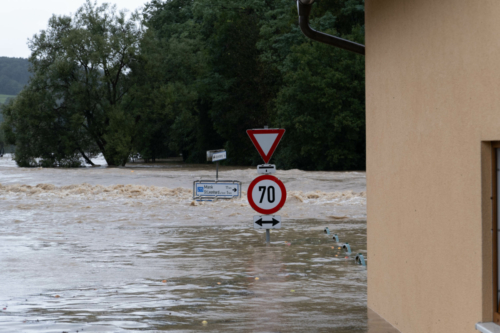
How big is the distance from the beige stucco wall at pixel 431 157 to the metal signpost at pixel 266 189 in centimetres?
567

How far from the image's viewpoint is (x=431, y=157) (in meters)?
5.22

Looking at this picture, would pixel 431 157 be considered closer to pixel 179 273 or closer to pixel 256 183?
pixel 179 273

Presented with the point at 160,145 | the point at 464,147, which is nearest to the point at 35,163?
the point at 160,145

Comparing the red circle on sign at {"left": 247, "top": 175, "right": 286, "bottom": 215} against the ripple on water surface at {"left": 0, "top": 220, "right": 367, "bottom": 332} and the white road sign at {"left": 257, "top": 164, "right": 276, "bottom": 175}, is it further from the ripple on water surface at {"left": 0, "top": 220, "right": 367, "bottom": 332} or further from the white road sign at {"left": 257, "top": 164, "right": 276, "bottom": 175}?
the ripple on water surface at {"left": 0, "top": 220, "right": 367, "bottom": 332}

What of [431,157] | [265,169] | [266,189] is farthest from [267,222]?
[431,157]

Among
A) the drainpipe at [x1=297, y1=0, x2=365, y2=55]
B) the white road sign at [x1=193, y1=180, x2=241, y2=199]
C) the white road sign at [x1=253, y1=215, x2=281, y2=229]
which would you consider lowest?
the white road sign at [x1=253, y1=215, x2=281, y2=229]

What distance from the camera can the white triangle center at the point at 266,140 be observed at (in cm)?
1284

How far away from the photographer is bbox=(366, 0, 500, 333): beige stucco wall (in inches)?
174

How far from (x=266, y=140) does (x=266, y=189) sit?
94cm

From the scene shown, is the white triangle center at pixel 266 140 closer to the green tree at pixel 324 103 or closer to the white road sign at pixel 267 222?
the white road sign at pixel 267 222

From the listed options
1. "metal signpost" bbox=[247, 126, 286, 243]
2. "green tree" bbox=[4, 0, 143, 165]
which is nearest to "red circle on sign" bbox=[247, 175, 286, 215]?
Answer: "metal signpost" bbox=[247, 126, 286, 243]

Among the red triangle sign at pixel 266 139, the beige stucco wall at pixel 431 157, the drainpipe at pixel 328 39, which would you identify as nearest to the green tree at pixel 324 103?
the red triangle sign at pixel 266 139

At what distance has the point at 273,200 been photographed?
1272 cm

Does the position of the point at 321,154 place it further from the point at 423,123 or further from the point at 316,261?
the point at 423,123
